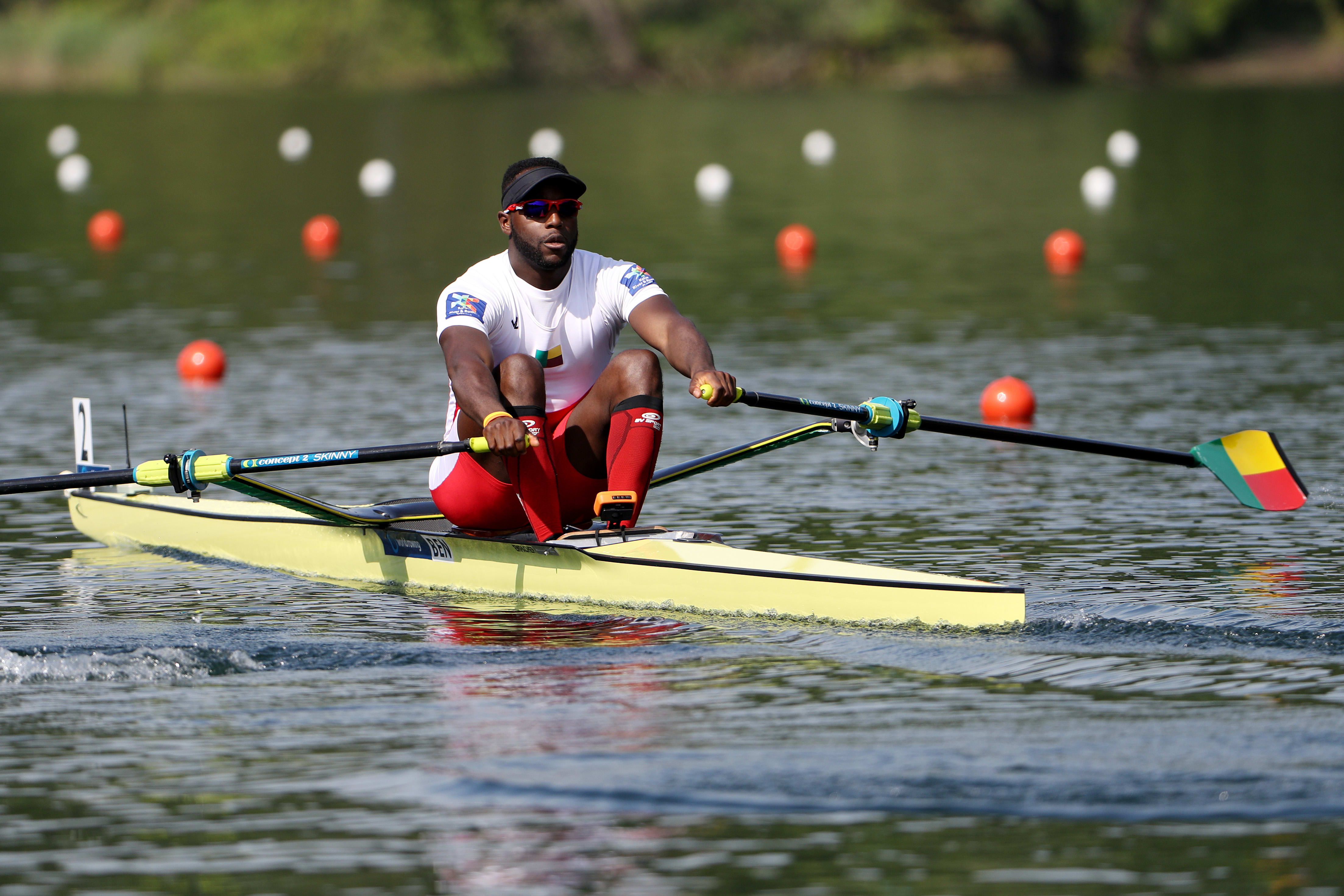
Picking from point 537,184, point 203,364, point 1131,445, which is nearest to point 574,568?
point 537,184

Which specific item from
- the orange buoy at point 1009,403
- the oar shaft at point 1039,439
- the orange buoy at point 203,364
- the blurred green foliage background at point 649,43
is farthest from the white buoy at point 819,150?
the oar shaft at point 1039,439

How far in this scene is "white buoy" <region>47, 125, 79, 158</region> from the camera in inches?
1284

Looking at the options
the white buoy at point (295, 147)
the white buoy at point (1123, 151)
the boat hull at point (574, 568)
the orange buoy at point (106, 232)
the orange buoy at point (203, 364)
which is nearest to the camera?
the boat hull at point (574, 568)

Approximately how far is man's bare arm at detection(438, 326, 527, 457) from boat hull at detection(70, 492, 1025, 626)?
552mm

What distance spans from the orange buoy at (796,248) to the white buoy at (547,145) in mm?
12112

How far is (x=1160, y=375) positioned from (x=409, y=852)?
29.6 feet

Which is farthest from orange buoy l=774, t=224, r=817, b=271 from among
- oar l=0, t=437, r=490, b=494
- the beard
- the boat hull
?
oar l=0, t=437, r=490, b=494

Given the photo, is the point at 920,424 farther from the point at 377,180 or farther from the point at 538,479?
the point at 377,180

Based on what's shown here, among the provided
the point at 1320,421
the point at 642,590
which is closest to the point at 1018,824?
the point at 642,590

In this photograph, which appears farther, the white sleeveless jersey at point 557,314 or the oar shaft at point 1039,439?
the oar shaft at point 1039,439

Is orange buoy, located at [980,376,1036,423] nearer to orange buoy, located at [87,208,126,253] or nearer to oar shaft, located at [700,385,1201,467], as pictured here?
oar shaft, located at [700,385,1201,467]

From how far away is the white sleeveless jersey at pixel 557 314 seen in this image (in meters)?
7.36

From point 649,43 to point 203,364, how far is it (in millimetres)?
46425

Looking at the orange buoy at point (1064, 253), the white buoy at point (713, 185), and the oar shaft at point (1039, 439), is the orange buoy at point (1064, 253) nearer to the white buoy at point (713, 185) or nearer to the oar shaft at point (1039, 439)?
the white buoy at point (713, 185)
